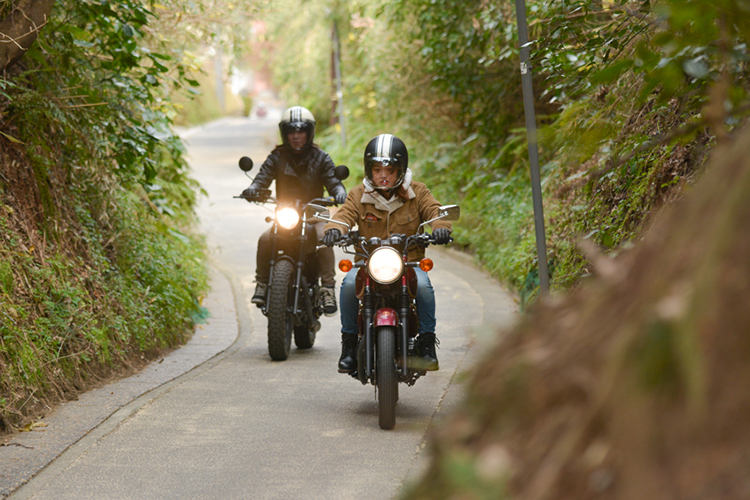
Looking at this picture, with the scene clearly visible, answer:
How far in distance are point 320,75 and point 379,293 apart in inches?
953

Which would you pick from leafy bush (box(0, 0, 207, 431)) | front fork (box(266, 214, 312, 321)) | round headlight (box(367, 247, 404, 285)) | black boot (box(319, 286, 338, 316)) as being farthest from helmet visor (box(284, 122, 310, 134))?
round headlight (box(367, 247, 404, 285))

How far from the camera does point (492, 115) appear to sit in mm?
A: 15820

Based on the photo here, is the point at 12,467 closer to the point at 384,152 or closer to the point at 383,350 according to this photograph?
the point at 383,350

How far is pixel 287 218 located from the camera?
8.02 m

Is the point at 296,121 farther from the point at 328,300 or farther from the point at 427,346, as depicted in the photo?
the point at 427,346

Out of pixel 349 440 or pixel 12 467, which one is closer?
pixel 12 467

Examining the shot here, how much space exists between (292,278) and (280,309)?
0.41 m

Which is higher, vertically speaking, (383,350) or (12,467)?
(383,350)

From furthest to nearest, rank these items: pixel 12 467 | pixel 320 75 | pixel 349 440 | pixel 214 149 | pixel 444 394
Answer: pixel 214 149 < pixel 320 75 < pixel 444 394 < pixel 349 440 < pixel 12 467

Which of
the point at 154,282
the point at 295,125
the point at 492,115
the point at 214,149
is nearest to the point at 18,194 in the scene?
the point at 154,282

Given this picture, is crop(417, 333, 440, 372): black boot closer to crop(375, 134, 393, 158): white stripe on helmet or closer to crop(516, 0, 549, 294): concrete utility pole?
crop(516, 0, 549, 294): concrete utility pole

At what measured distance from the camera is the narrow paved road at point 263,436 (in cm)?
463

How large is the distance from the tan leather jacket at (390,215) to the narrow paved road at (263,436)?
0.89 meters

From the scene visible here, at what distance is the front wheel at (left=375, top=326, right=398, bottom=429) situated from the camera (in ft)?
18.2
